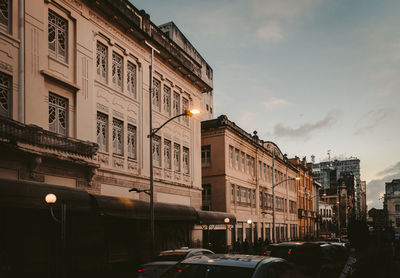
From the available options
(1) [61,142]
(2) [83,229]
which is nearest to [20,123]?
(1) [61,142]

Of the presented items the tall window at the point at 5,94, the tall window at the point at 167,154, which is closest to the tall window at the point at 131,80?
the tall window at the point at 167,154

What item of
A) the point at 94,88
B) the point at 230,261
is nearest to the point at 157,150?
the point at 94,88


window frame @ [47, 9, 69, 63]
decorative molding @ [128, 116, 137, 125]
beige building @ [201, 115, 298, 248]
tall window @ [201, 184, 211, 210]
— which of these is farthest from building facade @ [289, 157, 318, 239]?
window frame @ [47, 9, 69, 63]

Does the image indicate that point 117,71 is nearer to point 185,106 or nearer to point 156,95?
point 156,95

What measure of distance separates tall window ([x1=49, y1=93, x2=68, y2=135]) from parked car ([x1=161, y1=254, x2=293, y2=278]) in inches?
514

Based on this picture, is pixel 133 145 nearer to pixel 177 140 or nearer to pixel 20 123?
pixel 177 140

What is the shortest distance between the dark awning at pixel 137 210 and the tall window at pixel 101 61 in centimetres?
630

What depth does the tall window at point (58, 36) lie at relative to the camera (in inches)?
762

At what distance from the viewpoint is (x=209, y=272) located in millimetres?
7031

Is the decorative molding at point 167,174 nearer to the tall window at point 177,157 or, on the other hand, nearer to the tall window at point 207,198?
the tall window at point 177,157

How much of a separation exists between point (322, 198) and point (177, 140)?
123548mm

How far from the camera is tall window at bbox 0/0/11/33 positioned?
16.9 metres

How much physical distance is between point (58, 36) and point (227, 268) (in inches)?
621

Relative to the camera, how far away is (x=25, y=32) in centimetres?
1755
